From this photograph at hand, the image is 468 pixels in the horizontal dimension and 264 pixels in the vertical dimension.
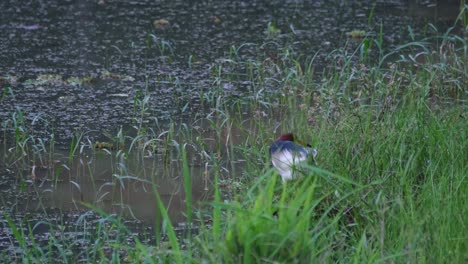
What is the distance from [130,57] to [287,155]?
249cm

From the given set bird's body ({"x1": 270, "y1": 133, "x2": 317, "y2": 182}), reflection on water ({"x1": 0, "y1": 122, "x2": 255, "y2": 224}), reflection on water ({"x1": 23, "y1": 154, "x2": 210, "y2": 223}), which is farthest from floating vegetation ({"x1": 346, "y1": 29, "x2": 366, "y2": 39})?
bird's body ({"x1": 270, "y1": 133, "x2": 317, "y2": 182})

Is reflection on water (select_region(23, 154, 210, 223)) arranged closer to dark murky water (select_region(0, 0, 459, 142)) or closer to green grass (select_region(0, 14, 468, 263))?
green grass (select_region(0, 14, 468, 263))

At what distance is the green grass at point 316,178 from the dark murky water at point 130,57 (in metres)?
0.10

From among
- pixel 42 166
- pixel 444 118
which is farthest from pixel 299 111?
pixel 42 166

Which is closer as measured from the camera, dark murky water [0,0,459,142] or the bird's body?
the bird's body

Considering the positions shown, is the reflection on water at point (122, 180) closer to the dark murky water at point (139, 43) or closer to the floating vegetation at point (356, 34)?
the dark murky water at point (139, 43)

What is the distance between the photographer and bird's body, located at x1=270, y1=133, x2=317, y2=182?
305cm

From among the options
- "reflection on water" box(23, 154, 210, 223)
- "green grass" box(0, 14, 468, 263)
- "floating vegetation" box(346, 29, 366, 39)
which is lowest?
"floating vegetation" box(346, 29, 366, 39)

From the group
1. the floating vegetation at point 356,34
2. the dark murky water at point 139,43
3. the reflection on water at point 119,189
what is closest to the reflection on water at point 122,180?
the reflection on water at point 119,189

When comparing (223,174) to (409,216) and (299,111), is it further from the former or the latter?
(409,216)

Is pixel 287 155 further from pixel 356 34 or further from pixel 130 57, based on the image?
pixel 356 34

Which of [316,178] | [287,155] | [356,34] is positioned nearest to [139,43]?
[356,34]

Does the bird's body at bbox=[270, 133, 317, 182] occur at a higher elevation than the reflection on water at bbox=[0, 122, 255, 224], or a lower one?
higher

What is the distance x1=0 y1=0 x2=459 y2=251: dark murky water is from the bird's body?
57 cm
